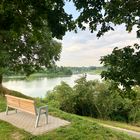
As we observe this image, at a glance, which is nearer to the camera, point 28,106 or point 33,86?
point 28,106

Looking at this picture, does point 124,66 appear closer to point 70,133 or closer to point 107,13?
point 107,13

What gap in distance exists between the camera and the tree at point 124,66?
15.1 feet

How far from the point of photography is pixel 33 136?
8109 millimetres

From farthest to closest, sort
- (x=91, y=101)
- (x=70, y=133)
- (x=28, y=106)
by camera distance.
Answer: (x=91, y=101) < (x=28, y=106) < (x=70, y=133)

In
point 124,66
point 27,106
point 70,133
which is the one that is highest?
point 124,66

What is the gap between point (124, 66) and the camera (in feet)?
15.5

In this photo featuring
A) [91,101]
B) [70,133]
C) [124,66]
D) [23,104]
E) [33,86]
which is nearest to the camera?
[124,66]

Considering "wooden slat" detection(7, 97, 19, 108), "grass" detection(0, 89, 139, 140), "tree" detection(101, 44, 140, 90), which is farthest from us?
"wooden slat" detection(7, 97, 19, 108)

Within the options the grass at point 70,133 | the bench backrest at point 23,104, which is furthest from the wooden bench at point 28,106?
the grass at point 70,133

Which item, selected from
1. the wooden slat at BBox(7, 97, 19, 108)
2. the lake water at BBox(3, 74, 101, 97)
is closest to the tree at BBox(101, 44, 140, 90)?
the wooden slat at BBox(7, 97, 19, 108)

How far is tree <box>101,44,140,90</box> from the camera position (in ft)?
15.1

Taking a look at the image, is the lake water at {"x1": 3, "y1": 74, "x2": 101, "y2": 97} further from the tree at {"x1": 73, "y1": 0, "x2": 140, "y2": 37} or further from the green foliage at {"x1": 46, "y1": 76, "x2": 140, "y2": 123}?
the tree at {"x1": 73, "y1": 0, "x2": 140, "y2": 37}

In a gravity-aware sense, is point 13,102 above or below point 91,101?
above

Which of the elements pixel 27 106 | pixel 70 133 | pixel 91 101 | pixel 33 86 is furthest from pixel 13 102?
pixel 33 86
